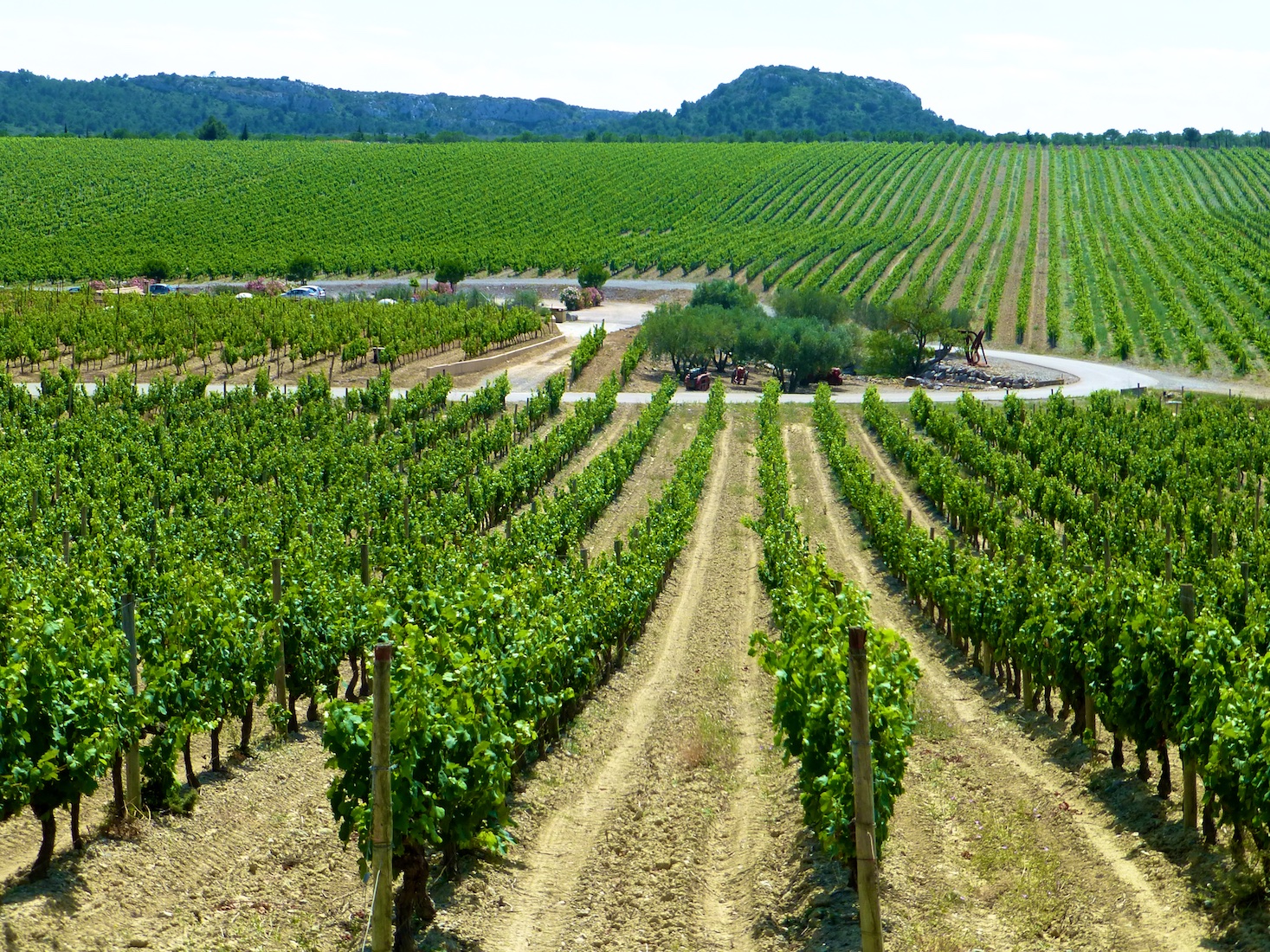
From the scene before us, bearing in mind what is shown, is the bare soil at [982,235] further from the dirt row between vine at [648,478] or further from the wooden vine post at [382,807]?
the wooden vine post at [382,807]

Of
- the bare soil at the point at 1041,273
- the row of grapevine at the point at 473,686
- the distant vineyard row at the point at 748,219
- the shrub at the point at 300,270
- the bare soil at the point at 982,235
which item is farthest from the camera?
the shrub at the point at 300,270

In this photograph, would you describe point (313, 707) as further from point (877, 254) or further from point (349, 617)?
point (877, 254)

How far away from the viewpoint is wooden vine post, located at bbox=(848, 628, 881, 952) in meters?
7.70

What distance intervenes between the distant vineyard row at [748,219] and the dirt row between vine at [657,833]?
56.4 m

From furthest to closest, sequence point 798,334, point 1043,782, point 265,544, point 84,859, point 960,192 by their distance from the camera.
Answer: point 960,192 → point 798,334 → point 265,544 → point 1043,782 → point 84,859

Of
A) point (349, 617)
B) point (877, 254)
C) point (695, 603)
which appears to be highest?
point (877, 254)

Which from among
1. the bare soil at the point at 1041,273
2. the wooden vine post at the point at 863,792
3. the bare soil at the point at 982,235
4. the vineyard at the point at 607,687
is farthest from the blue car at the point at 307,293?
the wooden vine post at the point at 863,792

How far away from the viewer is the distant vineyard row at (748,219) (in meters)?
83.9

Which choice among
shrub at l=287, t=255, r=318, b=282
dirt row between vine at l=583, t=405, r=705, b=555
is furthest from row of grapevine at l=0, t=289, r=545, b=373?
shrub at l=287, t=255, r=318, b=282

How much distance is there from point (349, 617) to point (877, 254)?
89.6m

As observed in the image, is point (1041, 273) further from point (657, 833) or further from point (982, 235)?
point (657, 833)

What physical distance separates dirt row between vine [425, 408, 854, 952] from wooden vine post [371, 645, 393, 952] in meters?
1.69

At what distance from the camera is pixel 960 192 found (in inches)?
4897

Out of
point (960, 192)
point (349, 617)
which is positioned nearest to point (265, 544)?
point (349, 617)
